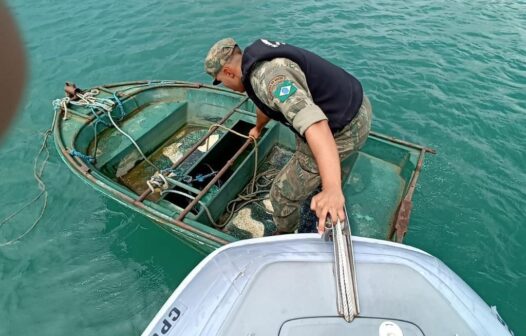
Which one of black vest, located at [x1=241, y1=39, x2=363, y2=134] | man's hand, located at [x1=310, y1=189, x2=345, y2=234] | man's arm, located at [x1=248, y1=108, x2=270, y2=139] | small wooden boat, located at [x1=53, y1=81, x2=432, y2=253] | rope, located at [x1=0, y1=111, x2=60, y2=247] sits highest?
black vest, located at [x1=241, y1=39, x2=363, y2=134]

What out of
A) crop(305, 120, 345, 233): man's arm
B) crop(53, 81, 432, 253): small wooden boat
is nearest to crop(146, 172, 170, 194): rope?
crop(53, 81, 432, 253): small wooden boat

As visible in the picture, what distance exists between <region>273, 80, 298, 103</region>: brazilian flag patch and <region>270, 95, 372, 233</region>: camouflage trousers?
99 centimetres

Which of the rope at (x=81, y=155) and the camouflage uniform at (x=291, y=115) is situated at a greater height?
the camouflage uniform at (x=291, y=115)

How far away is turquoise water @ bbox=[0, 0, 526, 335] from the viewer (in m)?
5.10

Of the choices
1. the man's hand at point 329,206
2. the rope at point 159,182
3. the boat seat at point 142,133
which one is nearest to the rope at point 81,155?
the boat seat at point 142,133

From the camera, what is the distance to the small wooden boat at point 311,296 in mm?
2164

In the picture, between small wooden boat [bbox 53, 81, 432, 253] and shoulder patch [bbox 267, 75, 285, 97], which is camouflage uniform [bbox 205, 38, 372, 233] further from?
small wooden boat [bbox 53, 81, 432, 253]

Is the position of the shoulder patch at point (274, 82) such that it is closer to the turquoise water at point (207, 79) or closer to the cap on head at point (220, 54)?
the cap on head at point (220, 54)

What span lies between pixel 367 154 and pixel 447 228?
178 centimetres

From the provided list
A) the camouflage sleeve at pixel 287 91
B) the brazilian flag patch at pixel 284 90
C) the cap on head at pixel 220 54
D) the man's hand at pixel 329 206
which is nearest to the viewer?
the man's hand at pixel 329 206

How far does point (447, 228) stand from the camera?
5.62 metres

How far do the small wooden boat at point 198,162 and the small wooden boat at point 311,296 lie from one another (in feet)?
5.06

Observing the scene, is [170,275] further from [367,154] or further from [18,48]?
[18,48]

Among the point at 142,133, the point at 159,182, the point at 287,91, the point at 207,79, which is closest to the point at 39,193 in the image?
the point at 142,133
